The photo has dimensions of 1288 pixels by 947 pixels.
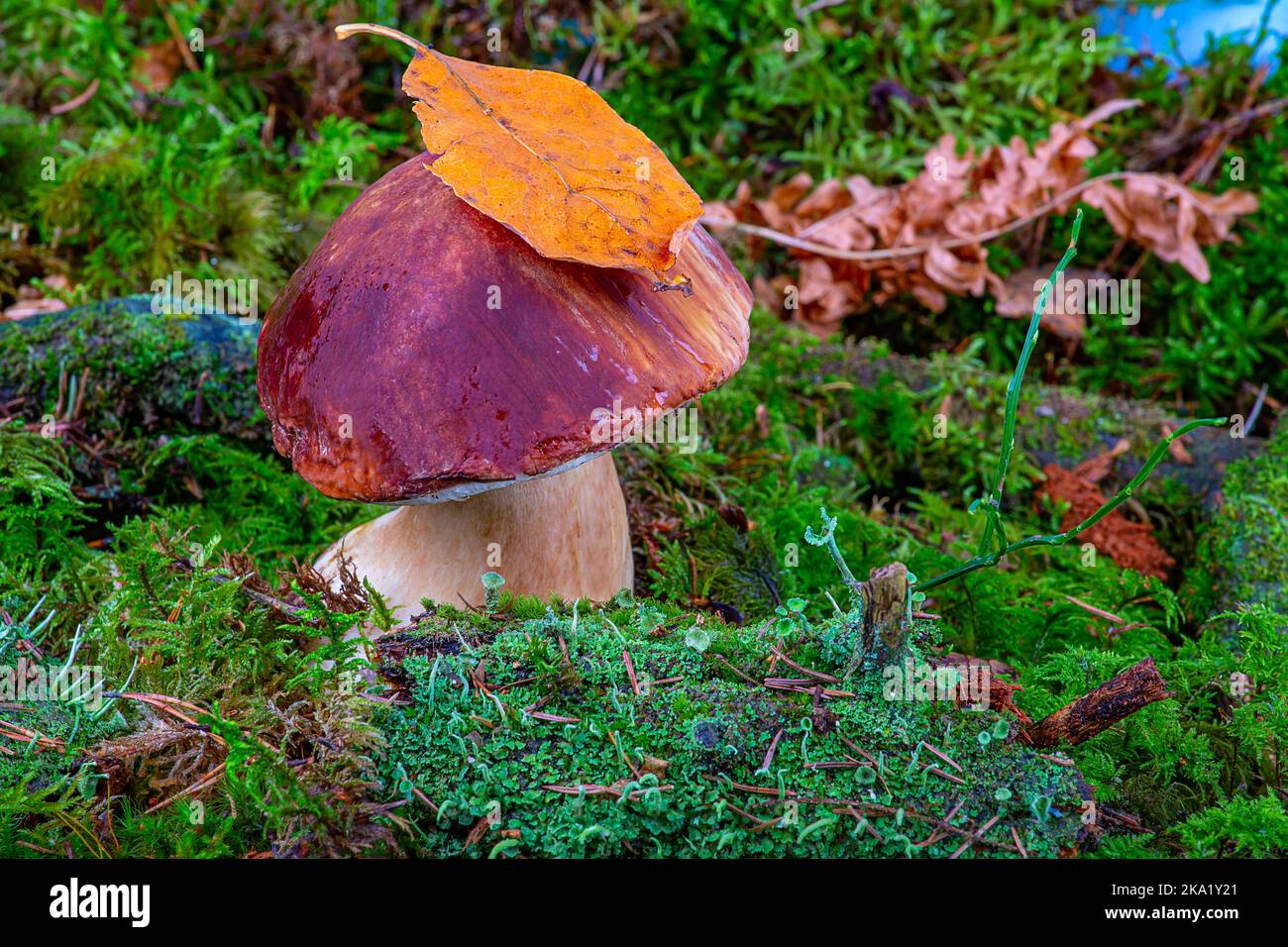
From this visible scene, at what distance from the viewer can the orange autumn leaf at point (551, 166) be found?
65.4 inches

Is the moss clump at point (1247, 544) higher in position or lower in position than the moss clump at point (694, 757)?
higher

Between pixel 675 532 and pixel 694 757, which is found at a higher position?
pixel 675 532

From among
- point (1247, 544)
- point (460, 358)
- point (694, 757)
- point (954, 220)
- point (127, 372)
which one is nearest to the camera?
point (694, 757)

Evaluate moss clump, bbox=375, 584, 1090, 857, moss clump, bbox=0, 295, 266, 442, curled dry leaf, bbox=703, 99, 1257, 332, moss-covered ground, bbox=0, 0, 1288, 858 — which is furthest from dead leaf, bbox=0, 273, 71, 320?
curled dry leaf, bbox=703, 99, 1257, 332

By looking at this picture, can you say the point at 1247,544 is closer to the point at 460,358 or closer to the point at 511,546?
the point at 511,546

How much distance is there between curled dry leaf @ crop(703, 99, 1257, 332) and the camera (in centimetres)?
366

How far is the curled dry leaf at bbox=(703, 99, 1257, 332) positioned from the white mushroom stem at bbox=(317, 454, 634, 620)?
1.84 metres

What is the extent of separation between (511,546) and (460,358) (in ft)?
1.83

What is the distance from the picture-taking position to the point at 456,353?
5.51 feet

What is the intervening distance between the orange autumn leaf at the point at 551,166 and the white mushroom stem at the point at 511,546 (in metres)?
0.61

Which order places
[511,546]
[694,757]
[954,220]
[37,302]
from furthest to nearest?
[954,220] < [37,302] < [511,546] < [694,757]
